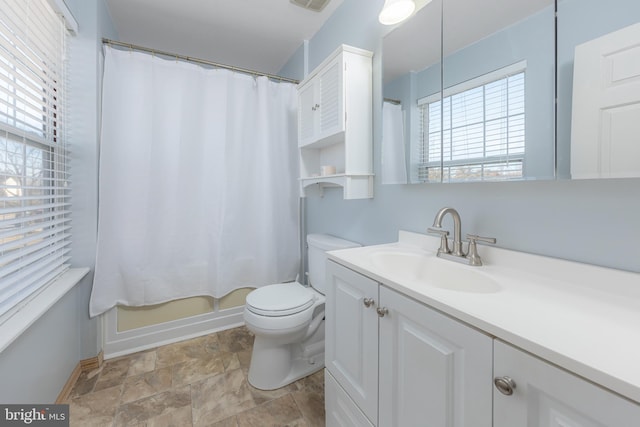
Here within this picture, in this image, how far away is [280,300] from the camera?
5.25ft

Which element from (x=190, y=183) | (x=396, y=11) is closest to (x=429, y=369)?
(x=396, y=11)

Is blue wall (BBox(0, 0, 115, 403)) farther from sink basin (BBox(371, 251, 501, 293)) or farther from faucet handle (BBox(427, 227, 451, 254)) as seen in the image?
faucet handle (BBox(427, 227, 451, 254))

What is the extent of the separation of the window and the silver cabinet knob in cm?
66

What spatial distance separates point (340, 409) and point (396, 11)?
6.03ft

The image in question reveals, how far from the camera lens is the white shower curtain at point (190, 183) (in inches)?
70.4

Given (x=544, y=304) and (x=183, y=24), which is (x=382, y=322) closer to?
(x=544, y=304)

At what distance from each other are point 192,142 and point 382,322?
5.99 feet

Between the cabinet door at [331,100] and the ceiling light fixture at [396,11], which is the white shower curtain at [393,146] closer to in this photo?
the cabinet door at [331,100]

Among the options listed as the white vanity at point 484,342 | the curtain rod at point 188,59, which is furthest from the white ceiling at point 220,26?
the white vanity at point 484,342

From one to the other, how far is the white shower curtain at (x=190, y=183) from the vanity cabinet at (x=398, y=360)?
1.18 meters

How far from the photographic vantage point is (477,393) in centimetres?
61

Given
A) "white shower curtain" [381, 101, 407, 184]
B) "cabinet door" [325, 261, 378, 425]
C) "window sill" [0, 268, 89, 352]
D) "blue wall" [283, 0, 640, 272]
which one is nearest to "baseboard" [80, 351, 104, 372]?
"window sill" [0, 268, 89, 352]

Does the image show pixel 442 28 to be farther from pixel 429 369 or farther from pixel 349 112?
pixel 429 369

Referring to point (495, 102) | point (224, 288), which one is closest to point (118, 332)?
point (224, 288)
